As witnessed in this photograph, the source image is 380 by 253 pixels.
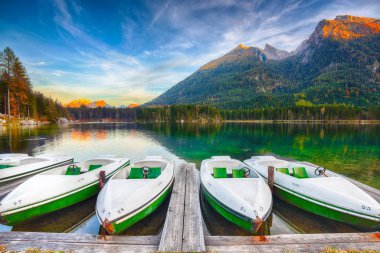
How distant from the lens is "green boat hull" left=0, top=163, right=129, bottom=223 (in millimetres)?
7332

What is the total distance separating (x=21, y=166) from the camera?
12055 millimetres

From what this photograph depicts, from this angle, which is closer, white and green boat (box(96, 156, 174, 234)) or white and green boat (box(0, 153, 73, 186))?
white and green boat (box(96, 156, 174, 234))

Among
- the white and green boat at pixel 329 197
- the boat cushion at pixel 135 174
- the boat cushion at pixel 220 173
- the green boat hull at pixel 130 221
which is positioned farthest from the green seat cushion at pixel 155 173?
the white and green boat at pixel 329 197

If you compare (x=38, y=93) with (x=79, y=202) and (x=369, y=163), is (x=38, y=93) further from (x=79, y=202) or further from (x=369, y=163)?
(x=369, y=163)

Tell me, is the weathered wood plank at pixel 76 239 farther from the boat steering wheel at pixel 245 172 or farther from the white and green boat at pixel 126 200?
the boat steering wheel at pixel 245 172

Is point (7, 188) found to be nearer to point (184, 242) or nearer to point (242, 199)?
point (184, 242)

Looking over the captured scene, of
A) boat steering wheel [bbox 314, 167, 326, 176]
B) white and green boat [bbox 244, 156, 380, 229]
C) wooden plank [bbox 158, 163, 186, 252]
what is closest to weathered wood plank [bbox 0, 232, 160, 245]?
wooden plank [bbox 158, 163, 186, 252]

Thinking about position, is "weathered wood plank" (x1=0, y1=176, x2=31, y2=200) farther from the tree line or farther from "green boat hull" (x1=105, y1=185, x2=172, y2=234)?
the tree line

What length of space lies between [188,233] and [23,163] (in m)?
13.5

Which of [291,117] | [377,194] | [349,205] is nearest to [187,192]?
[349,205]

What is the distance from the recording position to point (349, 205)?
719 cm

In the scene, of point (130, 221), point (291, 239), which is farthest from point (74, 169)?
point (291, 239)

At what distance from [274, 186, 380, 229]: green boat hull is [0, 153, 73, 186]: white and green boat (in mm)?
15036

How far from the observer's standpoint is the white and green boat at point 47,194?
7235 mm
